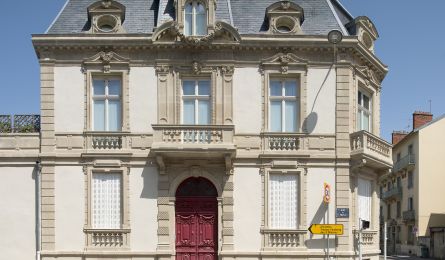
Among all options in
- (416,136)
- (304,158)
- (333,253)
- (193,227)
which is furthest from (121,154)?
(416,136)

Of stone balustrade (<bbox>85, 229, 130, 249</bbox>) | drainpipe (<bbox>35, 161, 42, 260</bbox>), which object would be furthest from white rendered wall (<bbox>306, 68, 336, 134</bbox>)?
drainpipe (<bbox>35, 161, 42, 260</bbox>)

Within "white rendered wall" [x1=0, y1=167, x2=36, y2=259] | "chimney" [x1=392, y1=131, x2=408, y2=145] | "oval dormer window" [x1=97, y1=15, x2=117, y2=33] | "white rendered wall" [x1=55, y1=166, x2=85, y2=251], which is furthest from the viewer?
"chimney" [x1=392, y1=131, x2=408, y2=145]

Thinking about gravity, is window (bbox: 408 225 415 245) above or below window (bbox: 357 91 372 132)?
below

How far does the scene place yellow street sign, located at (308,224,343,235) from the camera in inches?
752

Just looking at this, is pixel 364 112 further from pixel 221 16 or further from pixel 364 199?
pixel 221 16

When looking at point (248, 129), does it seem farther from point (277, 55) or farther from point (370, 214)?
point (370, 214)

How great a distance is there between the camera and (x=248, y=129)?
781 inches

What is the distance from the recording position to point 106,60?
64.7 feet

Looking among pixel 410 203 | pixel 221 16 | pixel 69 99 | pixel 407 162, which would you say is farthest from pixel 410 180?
pixel 69 99

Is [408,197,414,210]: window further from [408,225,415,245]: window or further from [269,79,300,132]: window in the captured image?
[269,79,300,132]: window

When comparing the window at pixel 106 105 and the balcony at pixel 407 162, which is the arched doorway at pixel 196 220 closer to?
the window at pixel 106 105

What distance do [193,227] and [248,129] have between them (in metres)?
3.88

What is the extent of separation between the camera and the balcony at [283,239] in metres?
19.5

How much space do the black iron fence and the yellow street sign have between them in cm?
1022
